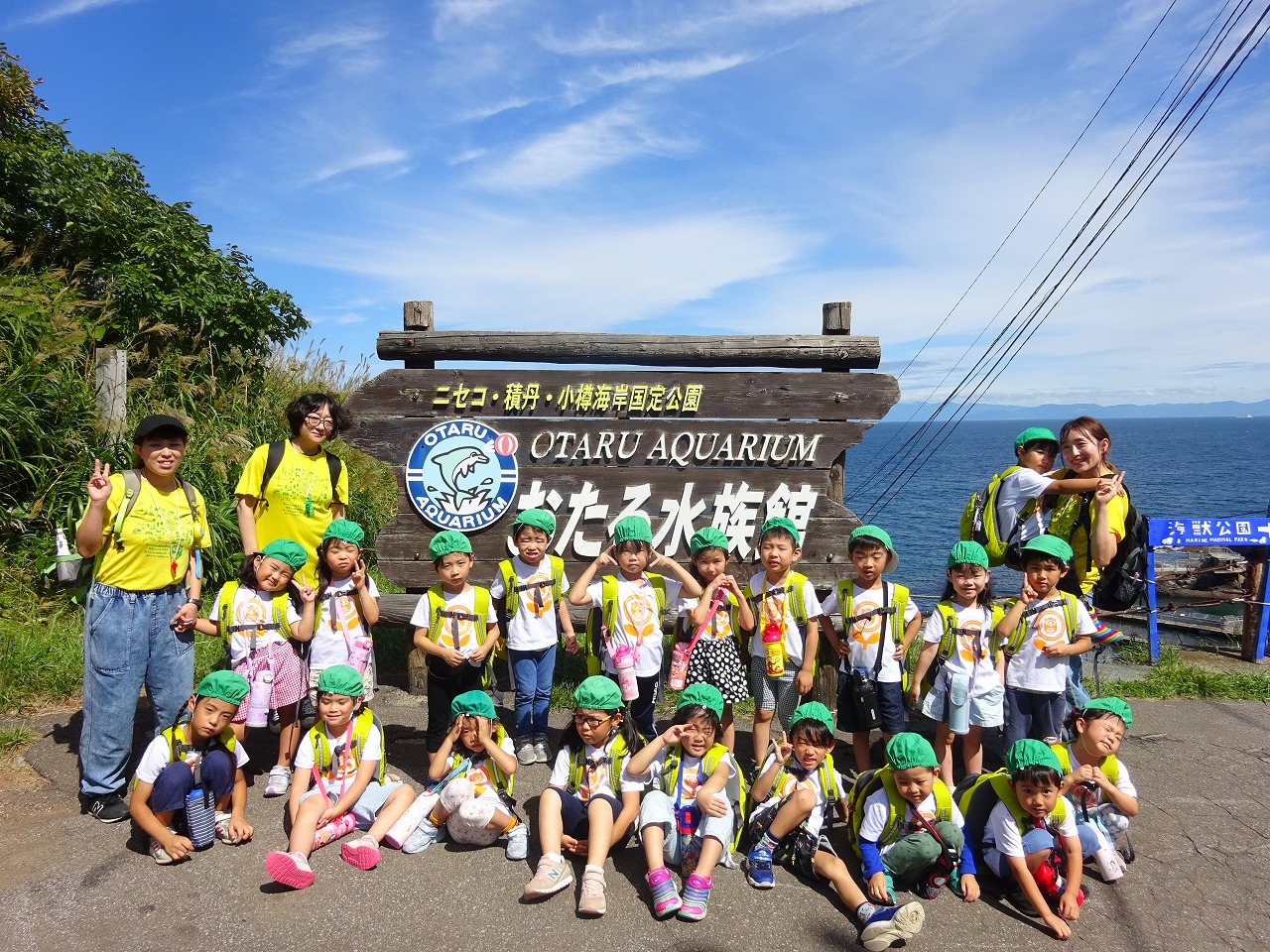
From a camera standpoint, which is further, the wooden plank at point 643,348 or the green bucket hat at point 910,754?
the wooden plank at point 643,348

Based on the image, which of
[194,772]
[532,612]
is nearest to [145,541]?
[194,772]

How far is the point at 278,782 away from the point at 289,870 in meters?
1.06

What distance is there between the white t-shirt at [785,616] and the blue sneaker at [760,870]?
3.88ft

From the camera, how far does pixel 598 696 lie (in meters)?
3.87

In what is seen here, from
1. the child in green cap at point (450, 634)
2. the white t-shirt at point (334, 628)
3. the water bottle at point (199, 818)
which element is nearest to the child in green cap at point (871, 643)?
the child in green cap at point (450, 634)

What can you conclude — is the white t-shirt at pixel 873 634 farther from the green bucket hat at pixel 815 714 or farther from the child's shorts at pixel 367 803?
the child's shorts at pixel 367 803

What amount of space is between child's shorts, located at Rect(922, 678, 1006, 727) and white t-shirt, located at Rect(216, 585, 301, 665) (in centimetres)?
346

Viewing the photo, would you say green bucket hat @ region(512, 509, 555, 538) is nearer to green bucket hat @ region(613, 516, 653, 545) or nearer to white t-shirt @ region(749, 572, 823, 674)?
green bucket hat @ region(613, 516, 653, 545)

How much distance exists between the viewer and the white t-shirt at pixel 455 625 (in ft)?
15.4

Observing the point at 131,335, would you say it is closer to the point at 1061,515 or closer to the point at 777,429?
the point at 777,429

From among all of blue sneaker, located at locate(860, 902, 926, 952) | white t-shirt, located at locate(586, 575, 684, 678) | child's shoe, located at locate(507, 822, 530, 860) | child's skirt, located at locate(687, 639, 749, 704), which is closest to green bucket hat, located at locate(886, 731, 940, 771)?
blue sneaker, located at locate(860, 902, 926, 952)

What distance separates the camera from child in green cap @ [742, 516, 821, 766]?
183 inches

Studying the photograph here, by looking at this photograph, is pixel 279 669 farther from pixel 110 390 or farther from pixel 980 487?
pixel 980 487

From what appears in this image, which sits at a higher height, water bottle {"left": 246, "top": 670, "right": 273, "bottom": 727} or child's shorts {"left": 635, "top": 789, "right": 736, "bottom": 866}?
water bottle {"left": 246, "top": 670, "right": 273, "bottom": 727}
